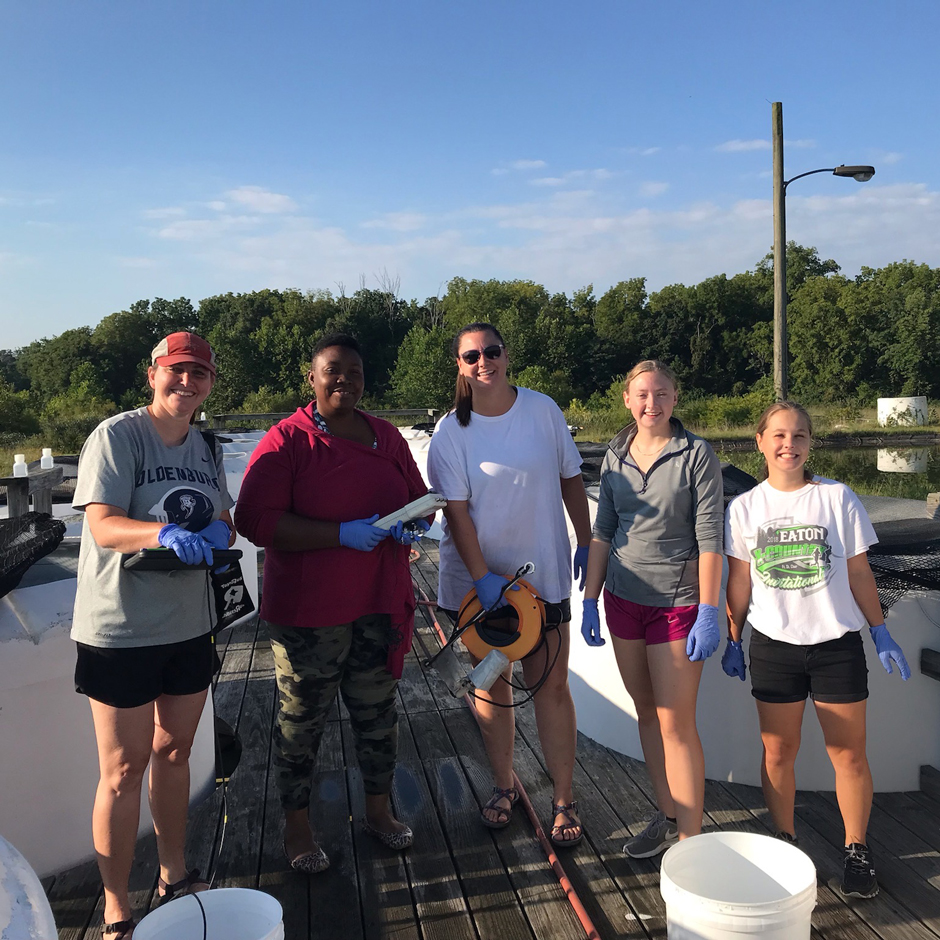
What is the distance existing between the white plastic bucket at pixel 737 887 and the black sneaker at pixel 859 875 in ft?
1.62

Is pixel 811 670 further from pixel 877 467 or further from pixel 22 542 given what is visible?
pixel 877 467

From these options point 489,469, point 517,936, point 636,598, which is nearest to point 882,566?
point 636,598

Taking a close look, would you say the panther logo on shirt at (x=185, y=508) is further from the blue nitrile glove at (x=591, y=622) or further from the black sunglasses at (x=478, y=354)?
the blue nitrile glove at (x=591, y=622)

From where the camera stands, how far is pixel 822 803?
9.79ft

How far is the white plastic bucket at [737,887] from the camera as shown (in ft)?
5.94

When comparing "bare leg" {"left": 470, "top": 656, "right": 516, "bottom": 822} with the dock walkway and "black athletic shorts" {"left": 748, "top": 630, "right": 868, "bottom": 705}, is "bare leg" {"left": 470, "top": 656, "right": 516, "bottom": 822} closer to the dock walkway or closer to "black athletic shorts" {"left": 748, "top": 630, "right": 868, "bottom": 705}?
the dock walkway

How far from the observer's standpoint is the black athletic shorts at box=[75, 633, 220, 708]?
215 centimetres

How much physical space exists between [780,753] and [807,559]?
65cm

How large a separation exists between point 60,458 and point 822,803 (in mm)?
10185

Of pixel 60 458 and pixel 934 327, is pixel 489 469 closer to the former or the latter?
pixel 60 458

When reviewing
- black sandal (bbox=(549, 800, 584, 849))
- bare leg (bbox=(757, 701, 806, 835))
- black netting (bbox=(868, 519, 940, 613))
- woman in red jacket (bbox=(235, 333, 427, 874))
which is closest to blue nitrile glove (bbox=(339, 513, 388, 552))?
woman in red jacket (bbox=(235, 333, 427, 874))

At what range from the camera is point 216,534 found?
2283 millimetres

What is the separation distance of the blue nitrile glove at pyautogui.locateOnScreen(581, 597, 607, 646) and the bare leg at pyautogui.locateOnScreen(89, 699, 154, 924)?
4.68 feet

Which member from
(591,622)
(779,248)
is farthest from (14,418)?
(591,622)
